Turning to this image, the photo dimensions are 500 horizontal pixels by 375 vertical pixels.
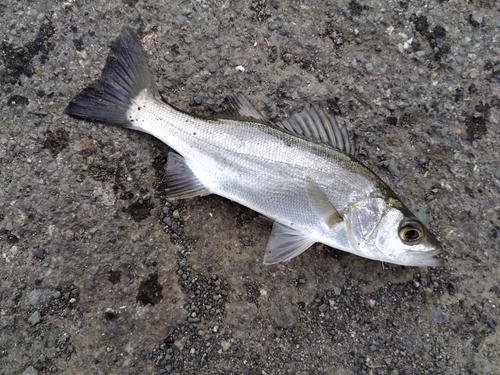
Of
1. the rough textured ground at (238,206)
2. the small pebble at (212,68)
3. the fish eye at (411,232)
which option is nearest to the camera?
the fish eye at (411,232)

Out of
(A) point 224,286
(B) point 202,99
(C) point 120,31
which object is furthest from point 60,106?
(A) point 224,286

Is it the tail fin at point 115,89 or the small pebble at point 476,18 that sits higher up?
the small pebble at point 476,18

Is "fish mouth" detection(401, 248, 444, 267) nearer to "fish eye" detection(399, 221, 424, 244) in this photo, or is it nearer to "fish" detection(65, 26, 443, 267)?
"fish" detection(65, 26, 443, 267)

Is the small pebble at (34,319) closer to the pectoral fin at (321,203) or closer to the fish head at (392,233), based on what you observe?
the pectoral fin at (321,203)

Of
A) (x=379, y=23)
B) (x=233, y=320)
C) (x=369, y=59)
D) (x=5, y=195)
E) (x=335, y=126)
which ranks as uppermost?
(x=379, y=23)

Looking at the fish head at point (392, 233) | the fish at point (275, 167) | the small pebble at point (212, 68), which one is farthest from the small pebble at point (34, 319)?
the fish head at point (392, 233)

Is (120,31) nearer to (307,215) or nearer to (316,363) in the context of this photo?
(307,215)

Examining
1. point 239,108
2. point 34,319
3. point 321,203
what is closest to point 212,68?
point 239,108
